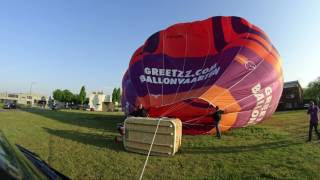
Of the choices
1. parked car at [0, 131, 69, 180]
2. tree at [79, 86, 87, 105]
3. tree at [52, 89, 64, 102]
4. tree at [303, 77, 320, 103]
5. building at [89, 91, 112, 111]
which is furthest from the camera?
tree at [52, 89, 64, 102]

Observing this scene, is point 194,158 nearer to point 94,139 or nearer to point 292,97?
point 94,139

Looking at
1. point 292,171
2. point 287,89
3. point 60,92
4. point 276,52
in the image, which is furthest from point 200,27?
point 60,92

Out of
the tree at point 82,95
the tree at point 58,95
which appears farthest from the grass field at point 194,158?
the tree at point 58,95

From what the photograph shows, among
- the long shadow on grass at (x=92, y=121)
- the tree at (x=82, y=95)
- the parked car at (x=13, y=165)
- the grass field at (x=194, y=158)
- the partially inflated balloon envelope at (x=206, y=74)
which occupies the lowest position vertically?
the grass field at (x=194, y=158)

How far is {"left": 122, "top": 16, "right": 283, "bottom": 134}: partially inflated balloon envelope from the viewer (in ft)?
31.1

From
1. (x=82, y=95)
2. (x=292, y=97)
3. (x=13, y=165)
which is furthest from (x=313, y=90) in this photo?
(x=13, y=165)

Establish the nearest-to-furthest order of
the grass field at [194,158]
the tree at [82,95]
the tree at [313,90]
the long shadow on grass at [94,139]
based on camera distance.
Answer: the grass field at [194,158] → the long shadow on grass at [94,139] → the tree at [313,90] → the tree at [82,95]

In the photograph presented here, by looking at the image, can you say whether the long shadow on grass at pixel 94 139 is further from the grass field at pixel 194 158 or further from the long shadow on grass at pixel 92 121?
the long shadow on grass at pixel 92 121

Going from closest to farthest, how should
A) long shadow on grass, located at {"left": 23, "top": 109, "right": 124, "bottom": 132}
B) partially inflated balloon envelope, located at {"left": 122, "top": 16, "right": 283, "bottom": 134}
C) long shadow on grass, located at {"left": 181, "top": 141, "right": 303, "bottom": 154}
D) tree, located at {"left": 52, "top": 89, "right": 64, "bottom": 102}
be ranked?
long shadow on grass, located at {"left": 181, "top": 141, "right": 303, "bottom": 154} → partially inflated balloon envelope, located at {"left": 122, "top": 16, "right": 283, "bottom": 134} → long shadow on grass, located at {"left": 23, "top": 109, "right": 124, "bottom": 132} → tree, located at {"left": 52, "top": 89, "right": 64, "bottom": 102}

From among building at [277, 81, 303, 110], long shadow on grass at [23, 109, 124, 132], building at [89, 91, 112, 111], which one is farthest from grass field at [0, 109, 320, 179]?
building at [89, 91, 112, 111]

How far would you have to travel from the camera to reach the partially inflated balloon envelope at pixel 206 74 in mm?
9477

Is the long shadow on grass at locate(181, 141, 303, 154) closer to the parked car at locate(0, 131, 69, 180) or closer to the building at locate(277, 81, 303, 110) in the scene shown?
the parked car at locate(0, 131, 69, 180)

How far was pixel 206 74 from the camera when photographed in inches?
396

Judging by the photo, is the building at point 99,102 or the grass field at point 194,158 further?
the building at point 99,102
